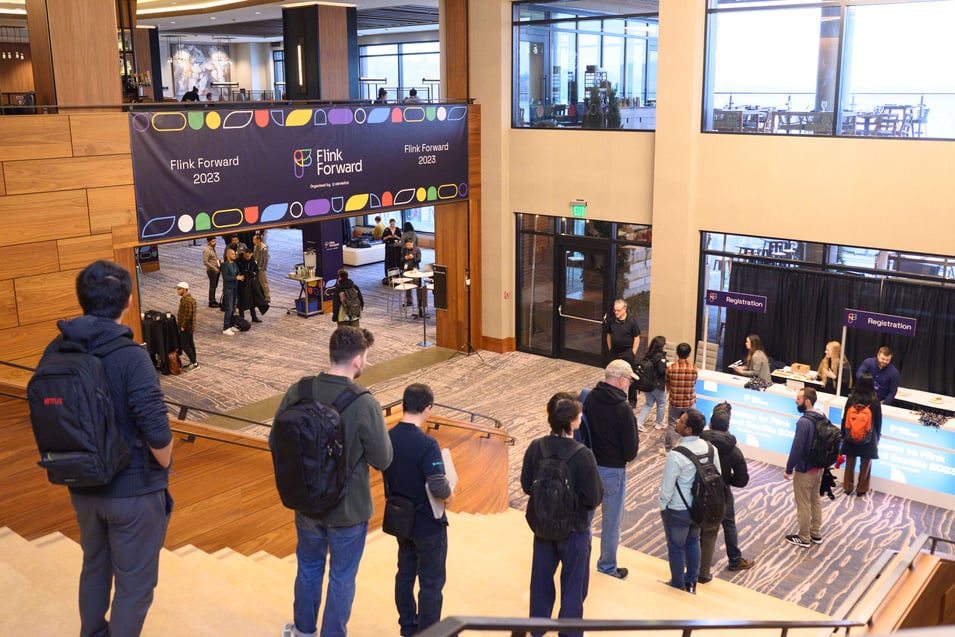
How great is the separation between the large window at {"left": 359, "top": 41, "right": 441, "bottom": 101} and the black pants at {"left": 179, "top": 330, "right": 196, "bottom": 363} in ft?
A: 45.4

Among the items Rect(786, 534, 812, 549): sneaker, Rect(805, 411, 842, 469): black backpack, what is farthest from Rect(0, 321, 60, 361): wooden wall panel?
Rect(786, 534, 812, 549): sneaker

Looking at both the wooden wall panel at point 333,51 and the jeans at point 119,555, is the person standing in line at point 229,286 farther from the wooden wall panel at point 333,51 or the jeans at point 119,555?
the jeans at point 119,555

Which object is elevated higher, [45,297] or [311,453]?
[311,453]

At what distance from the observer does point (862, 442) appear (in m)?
8.77

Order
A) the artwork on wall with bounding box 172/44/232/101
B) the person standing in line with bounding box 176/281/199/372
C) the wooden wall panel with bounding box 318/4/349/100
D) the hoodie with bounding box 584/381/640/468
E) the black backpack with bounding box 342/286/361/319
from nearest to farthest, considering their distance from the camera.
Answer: the hoodie with bounding box 584/381/640/468
the person standing in line with bounding box 176/281/199/372
the black backpack with bounding box 342/286/361/319
the wooden wall panel with bounding box 318/4/349/100
the artwork on wall with bounding box 172/44/232/101

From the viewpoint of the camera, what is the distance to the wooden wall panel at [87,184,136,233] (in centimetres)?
916

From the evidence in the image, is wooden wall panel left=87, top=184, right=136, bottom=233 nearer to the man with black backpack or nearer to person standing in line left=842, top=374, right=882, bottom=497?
the man with black backpack

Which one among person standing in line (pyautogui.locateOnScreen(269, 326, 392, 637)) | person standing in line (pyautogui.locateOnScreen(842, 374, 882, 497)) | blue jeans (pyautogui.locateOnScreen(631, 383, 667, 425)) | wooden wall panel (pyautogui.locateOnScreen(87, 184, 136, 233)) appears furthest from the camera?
blue jeans (pyautogui.locateOnScreen(631, 383, 667, 425))

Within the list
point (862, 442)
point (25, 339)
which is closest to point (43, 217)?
point (25, 339)

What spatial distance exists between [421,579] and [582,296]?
9.73m

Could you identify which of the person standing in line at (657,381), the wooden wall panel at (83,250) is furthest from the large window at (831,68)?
the wooden wall panel at (83,250)

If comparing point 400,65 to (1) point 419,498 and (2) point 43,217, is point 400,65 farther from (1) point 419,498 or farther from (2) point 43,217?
(1) point 419,498

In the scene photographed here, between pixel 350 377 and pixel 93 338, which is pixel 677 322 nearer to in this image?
pixel 350 377

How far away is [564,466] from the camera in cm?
446
